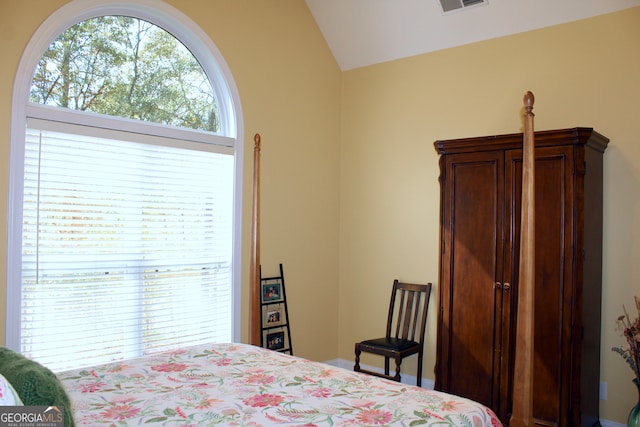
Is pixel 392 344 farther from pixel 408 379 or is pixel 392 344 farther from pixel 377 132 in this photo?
pixel 377 132

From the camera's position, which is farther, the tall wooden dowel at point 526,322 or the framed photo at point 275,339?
the framed photo at point 275,339

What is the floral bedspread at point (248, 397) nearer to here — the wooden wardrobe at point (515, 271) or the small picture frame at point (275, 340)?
the wooden wardrobe at point (515, 271)

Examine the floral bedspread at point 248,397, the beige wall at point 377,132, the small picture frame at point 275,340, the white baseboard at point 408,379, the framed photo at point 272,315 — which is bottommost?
the white baseboard at point 408,379

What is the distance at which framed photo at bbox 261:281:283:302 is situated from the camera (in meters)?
4.03

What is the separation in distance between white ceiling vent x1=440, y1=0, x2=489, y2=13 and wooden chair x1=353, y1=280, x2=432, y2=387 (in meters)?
2.06

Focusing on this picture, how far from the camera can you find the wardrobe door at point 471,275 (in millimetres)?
3352

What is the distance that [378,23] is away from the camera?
425 centimetres

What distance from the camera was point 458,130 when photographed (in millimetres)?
4055

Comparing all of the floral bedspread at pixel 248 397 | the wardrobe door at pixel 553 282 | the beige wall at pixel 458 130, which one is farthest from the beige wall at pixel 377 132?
the floral bedspread at pixel 248 397

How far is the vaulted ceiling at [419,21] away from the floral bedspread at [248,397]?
2.78 m

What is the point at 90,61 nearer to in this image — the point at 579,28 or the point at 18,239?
the point at 18,239

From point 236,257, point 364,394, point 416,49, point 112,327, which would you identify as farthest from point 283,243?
point 364,394

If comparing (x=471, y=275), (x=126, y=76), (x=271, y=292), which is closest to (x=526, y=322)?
(x=471, y=275)

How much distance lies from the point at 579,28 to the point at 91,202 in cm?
331
